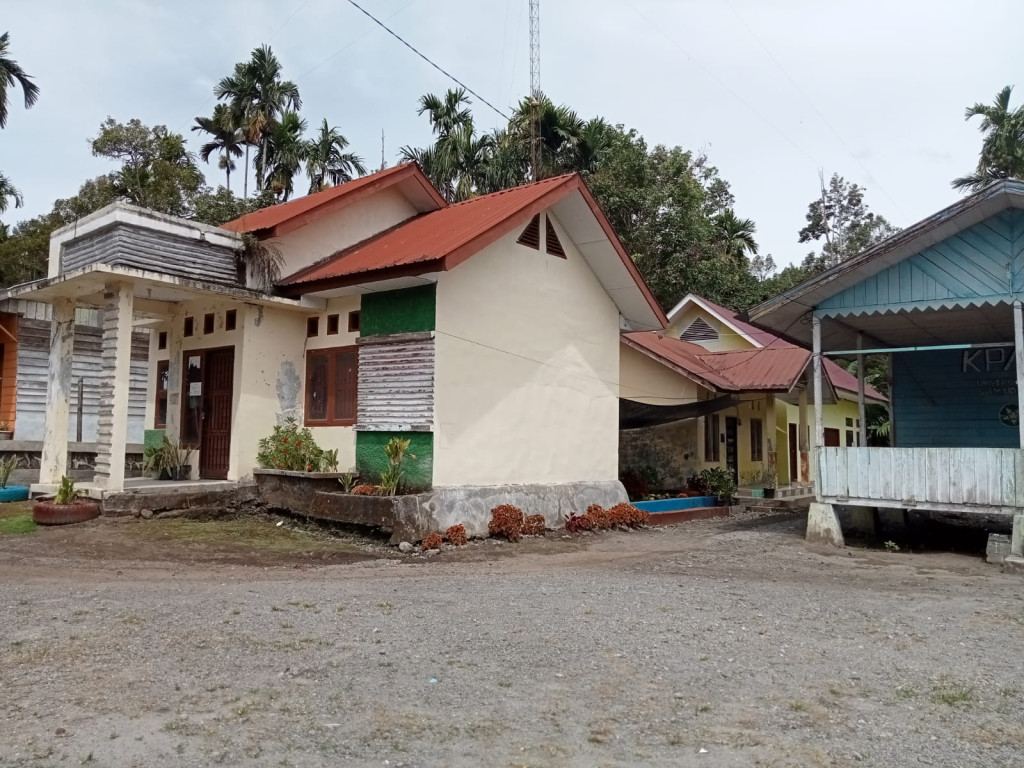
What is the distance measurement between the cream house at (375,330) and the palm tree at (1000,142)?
20.5 meters

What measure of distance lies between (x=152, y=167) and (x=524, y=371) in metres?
21.4

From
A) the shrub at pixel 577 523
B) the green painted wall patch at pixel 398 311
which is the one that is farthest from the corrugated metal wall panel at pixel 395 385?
the shrub at pixel 577 523

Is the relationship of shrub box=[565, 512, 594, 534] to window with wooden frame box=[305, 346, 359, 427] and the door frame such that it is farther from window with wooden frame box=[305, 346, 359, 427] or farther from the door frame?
the door frame

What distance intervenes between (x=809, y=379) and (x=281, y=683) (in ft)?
54.9

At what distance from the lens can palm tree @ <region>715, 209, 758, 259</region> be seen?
3341 cm

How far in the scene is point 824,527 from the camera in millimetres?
11453

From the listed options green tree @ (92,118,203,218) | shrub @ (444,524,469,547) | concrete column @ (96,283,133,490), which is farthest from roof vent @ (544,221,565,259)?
green tree @ (92,118,203,218)

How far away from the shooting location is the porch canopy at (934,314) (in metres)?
10.2

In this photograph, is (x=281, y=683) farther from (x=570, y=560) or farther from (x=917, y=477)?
(x=917, y=477)

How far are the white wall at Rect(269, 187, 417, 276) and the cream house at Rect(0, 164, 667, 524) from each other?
0.03 m

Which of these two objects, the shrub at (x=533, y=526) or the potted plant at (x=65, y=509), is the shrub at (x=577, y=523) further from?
the potted plant at (x=65, y=509)

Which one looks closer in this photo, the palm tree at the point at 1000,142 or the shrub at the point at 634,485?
the shrub at the point at 634,485

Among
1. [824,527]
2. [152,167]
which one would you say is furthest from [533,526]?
[152,167]

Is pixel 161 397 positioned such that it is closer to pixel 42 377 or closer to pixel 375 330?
pixel 375 330
